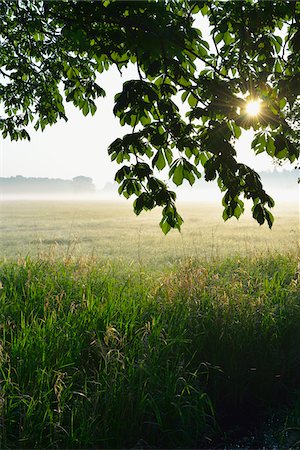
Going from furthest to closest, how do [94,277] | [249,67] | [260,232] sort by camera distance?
1. [260,232]
2. [94,277]
3. [249,67]

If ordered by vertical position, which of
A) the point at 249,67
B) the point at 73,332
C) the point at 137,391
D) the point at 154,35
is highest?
the point at 249,67

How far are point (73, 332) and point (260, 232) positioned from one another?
18200 mm

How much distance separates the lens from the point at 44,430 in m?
3.87

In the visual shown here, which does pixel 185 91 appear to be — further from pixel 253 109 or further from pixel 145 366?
pixel 145 366

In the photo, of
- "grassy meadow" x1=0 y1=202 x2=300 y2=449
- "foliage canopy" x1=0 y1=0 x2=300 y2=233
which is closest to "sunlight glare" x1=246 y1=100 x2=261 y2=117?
"foliage canopy" x1=0 y1=0 x2=300 y2=233

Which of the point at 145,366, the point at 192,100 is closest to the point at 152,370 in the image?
the point at 145,366

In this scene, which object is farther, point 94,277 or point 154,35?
point 94,277

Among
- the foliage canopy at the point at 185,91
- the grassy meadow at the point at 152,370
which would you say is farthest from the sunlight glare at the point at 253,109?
the grassy meadow at the point at 152,370

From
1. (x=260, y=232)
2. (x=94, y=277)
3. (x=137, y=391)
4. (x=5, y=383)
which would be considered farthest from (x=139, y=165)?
(x=260, y=232)

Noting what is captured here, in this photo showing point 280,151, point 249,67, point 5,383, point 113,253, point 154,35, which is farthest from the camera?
point 113,253

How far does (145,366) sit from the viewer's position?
4.32 metres

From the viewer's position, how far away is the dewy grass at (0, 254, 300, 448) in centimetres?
386

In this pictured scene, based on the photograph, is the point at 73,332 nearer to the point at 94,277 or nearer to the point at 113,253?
the point at 94,277

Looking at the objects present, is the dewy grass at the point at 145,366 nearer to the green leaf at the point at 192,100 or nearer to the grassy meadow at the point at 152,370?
the grassy meadow at the point at 152,370
